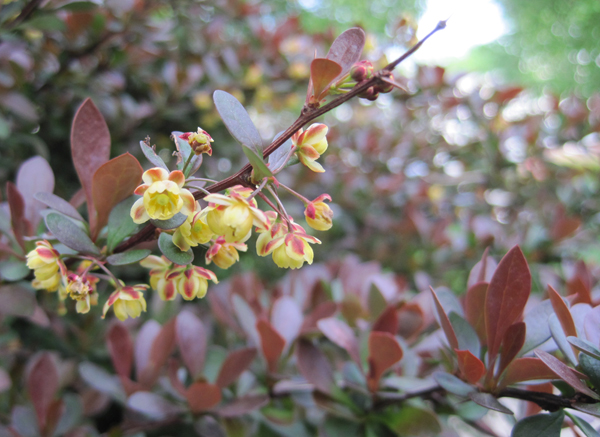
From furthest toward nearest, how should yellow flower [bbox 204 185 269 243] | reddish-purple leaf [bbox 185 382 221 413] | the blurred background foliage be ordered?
the blurred background foliage
reddish-purple leaf [bbox 185 382 221 413]
yellow flower [bbox 204 185 269 243]

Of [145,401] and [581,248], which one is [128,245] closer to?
[145,401]

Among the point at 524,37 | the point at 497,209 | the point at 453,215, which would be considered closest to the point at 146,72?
the point at 453,215

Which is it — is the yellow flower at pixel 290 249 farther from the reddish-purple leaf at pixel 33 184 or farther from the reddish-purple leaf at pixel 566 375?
the reddish-purple leaf at pixel 33 184

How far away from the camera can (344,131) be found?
6.72 feet

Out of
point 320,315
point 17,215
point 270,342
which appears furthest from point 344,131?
point 17,215

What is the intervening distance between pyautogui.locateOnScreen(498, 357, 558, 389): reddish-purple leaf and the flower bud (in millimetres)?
359

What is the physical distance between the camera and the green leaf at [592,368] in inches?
15.2

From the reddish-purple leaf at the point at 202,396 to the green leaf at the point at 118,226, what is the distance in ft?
0.82

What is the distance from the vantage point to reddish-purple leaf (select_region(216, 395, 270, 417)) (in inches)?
21.9

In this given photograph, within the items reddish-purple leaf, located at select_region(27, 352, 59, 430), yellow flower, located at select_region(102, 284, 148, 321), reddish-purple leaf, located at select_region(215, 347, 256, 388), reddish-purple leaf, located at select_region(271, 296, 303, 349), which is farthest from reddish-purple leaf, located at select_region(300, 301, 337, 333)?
reddish-purple leaf, located at select_region(27, 352, 59, 430)

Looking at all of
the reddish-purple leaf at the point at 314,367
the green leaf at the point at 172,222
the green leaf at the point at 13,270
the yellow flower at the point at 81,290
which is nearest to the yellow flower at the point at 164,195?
the green leaf at the point at 172,222

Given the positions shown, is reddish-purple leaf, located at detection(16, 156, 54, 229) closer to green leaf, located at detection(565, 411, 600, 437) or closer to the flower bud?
the flower bud

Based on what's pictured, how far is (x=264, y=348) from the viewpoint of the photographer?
0.59 meters

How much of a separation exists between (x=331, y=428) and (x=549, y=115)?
195 centimetres
